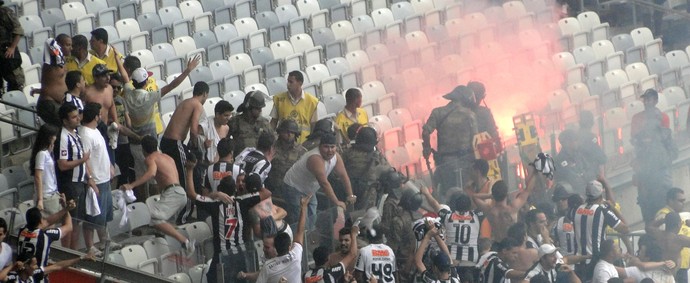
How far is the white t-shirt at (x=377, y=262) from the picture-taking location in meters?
15.9

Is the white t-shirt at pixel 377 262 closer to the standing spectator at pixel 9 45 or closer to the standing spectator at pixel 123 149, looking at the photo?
the standing spectator at pixel 123 149

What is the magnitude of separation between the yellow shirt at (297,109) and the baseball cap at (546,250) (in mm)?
2664

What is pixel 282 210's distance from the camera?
16484mm

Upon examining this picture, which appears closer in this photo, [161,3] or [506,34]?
[161,3]

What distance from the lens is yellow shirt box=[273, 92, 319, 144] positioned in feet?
60.3

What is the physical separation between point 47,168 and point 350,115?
391 centimetres

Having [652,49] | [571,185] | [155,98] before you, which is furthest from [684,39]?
[155,98]

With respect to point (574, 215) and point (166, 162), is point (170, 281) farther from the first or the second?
point (574, 215)

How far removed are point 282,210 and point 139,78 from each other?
7.08 feet

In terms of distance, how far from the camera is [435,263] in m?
16.2

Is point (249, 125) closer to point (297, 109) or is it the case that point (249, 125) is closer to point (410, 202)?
point (297, 109)

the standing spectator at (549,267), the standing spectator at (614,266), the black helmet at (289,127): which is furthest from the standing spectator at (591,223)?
the black helmet at (289,127)

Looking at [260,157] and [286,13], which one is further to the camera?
[286,13]

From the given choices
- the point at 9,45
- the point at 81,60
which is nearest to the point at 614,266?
the point at 81,60
